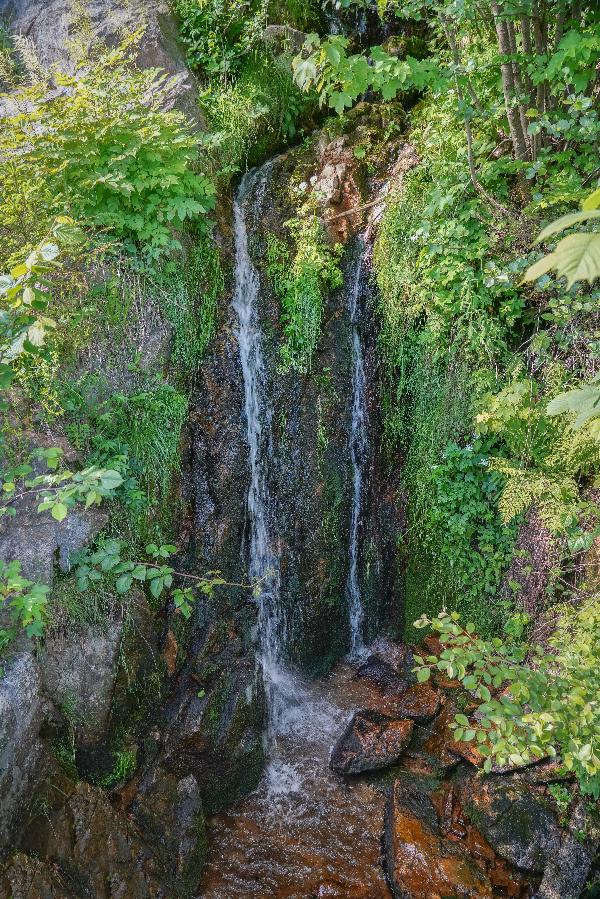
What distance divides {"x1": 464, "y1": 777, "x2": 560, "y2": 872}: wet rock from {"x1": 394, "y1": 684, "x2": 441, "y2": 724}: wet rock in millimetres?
705

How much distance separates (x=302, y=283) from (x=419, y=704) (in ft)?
13.3

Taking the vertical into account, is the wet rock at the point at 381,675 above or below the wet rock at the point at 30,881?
below

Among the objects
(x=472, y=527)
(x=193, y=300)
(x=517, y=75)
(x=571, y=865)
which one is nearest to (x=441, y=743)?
(x=571, y=865)

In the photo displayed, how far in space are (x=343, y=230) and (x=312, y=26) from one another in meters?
2.86

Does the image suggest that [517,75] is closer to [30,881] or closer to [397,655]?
[397,655]

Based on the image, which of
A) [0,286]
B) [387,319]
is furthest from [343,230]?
[0,286]

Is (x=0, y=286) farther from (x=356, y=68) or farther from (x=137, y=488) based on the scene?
(x=356, y=68)

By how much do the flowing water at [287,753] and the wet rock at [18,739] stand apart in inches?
63.5

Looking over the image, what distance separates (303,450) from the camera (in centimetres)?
536

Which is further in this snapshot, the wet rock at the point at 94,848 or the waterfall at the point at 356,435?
the waterfall at the point at 356,435

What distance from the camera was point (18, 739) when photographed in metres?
3.26

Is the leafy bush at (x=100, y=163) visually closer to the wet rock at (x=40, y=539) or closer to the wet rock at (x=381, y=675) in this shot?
the wet rock at (x=40, y=539)

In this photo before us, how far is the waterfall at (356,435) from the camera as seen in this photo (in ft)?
17.9

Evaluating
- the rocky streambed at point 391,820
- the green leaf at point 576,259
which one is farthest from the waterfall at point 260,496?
the green leaf at point 576,259
